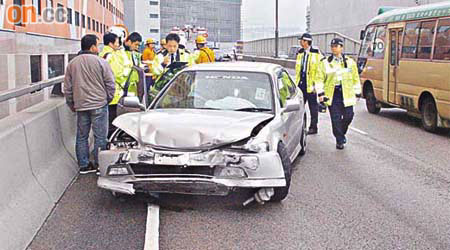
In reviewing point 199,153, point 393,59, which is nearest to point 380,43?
point 393,59

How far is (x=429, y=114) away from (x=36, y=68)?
7819mm

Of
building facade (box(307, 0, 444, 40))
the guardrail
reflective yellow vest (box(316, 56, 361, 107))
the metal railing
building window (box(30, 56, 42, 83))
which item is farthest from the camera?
building facade (box(307, 0, 444, 40))

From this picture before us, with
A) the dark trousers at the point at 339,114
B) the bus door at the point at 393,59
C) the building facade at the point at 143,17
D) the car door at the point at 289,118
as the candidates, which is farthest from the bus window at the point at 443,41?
the building facade at the point at 143,17

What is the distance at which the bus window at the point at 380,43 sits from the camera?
1354cm

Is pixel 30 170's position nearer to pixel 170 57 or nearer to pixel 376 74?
pixel 170 57

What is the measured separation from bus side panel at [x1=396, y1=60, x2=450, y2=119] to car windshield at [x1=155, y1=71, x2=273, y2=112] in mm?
5096

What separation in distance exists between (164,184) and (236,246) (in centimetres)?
111

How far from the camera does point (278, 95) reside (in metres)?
6.84

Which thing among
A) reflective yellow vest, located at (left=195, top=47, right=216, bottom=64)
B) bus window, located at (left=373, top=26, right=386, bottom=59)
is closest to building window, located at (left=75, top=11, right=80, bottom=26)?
bus window, located at (left=373, top=26, right=386, bottom=59)

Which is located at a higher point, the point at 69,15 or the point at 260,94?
the point at 69,15

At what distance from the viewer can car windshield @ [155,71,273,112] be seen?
6574 mm

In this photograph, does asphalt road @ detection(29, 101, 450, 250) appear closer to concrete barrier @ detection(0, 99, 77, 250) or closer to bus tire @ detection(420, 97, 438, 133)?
concrete barrier @ detection(0, 99, 77, 250)

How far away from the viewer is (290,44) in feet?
155

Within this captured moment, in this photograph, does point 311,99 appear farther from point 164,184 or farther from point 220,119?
point 164,184
